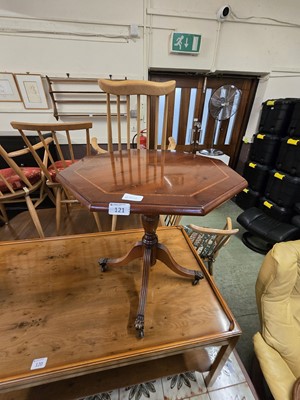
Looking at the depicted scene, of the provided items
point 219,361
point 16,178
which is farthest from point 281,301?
point 16,178

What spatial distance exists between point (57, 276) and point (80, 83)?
2.43 meters

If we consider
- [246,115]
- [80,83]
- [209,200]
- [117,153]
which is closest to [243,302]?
[209,200]

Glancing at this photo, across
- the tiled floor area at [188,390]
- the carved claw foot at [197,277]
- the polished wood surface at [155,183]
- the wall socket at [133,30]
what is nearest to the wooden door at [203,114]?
the wall socket at [133,30]

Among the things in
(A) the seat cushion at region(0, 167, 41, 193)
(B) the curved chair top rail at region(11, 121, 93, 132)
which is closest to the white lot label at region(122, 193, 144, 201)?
(B) the curved chair top rail at region(11, 121, 93, 132)

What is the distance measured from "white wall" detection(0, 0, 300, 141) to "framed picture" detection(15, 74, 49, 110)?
83mm

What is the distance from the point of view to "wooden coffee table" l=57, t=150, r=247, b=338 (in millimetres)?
550

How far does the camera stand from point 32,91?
233 centimetres

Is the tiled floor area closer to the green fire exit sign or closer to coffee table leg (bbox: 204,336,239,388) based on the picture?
coffee table leg (bbox: 204,336,239,388)

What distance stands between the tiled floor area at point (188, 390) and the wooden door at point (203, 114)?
274 cm

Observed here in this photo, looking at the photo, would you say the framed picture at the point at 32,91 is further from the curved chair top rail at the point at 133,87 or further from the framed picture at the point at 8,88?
the curved chair top rail at the point at 133,87

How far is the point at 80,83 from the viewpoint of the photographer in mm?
2402

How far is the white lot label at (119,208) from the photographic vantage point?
53 cm

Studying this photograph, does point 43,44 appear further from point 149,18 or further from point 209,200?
point 209,200

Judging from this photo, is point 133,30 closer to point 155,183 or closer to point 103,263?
point 155,183
